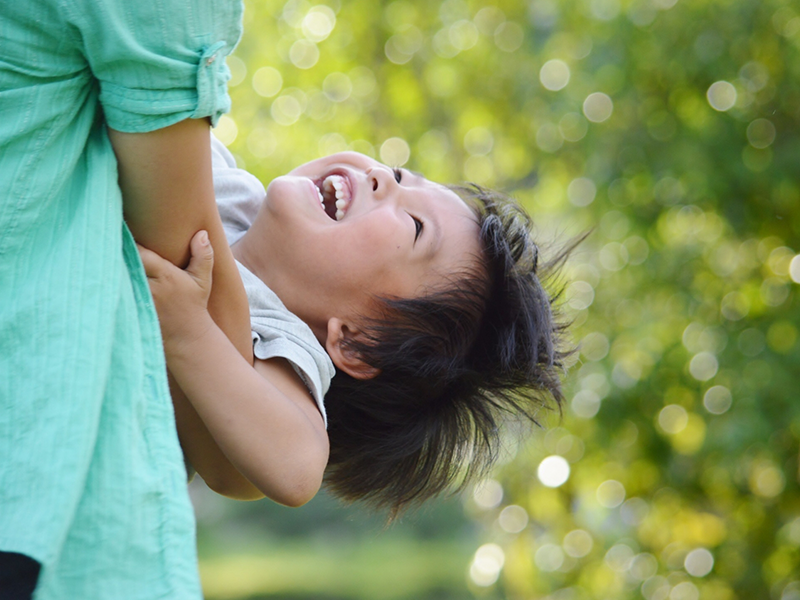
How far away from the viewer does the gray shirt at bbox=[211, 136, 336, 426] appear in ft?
3.42

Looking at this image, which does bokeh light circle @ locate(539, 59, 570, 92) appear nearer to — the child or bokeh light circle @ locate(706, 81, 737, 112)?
bokeh light circle @ locate(706, 81, 737, 112)

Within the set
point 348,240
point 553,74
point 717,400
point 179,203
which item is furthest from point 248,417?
point 553,74

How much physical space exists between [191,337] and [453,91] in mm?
3226

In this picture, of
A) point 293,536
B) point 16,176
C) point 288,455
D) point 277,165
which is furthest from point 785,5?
point 293,536

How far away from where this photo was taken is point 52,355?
0.69m

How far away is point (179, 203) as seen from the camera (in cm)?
79

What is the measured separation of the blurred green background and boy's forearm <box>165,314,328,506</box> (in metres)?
1.49

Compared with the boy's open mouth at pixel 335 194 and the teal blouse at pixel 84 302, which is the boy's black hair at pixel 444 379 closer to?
the boy's open mouth at pixel 335 194

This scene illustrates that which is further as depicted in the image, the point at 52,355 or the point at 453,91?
the point at 453,91

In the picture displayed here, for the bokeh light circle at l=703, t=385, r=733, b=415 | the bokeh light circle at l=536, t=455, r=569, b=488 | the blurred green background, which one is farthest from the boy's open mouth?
the bokeh light circle at l=536, t=455, r=569, b=488

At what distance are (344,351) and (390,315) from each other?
95mm

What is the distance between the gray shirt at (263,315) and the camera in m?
1.04

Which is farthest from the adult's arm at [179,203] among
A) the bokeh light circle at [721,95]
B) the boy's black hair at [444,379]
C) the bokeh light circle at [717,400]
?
the bokeh light circle at [721,95]

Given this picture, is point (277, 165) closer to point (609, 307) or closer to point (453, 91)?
point (453, 91)
